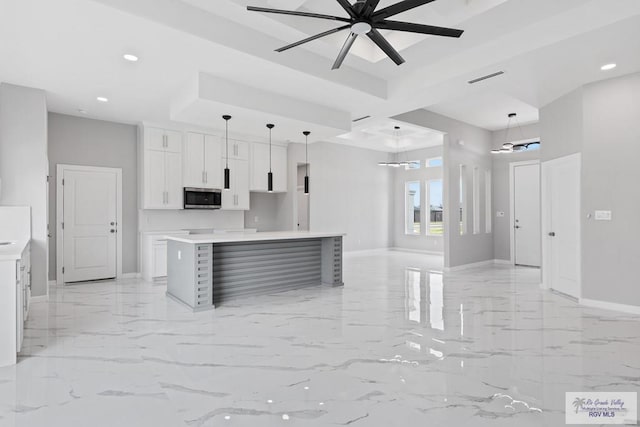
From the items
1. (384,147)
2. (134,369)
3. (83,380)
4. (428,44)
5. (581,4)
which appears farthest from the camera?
(384,147)

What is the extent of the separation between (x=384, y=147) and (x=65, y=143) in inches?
299

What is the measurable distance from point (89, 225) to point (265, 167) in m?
3.35

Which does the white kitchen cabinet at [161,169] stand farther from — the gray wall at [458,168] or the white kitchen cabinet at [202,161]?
the gray wall at [458,168]

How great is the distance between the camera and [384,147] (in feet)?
33.9

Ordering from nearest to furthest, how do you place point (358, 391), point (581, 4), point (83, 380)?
point (358, 391), point (83, 380), point (581, 4)

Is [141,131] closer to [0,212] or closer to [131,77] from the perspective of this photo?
[131,77]

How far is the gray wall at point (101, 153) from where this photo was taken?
18.6 ft

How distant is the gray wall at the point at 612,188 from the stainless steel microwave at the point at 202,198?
582cm

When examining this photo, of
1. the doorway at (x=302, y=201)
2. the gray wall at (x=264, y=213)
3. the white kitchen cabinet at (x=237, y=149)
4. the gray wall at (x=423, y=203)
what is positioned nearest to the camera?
the white kitchen cabinet at (x=237, y=149)

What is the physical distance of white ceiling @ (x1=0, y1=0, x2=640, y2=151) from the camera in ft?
10.0

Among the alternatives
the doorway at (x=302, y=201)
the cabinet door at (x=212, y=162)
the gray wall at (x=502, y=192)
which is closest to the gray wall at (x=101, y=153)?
the cabinet door at (x=212, y=162)

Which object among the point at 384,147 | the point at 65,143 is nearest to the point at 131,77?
the point at 65,143

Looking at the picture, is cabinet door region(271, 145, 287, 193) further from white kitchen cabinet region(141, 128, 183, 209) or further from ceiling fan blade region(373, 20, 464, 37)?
ceiling fan blade region(373, 20, 464, 37)

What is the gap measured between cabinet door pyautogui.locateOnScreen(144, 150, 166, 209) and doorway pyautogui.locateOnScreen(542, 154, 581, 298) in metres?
6.30
